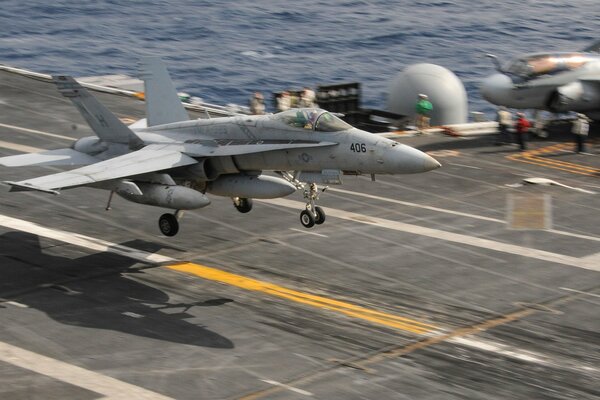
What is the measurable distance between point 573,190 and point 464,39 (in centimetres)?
6782

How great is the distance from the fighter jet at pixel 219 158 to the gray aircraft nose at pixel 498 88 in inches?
845

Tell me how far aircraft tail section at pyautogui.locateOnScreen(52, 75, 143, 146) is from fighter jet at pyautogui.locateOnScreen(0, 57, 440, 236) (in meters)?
0.03

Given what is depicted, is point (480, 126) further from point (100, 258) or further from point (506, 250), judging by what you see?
point (100, 258)

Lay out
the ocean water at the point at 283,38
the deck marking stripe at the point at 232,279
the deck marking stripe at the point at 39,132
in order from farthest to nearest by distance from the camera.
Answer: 1. the ocean water at the point at 283,38
2. the deck marking stripe at the point at 39,132
3. the deck marking stripe at the point at 232,279

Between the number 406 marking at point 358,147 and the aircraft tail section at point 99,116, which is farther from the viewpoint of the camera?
the aircraft tail section at point 99,116

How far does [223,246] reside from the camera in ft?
107

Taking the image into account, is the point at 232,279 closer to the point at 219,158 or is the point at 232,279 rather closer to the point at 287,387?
the point at 219,158

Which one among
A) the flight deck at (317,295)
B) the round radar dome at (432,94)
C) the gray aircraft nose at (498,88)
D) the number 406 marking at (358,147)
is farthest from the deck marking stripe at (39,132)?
the number 406 marking at (358,147)

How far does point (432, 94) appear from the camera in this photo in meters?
53.4

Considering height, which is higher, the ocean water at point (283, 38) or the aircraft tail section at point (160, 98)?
the aircraft tail section at point (160, 98)

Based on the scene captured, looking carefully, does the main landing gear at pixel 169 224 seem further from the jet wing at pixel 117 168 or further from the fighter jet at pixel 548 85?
the fighter jet at pixel 548 85

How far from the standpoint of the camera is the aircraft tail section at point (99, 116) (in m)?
32.0

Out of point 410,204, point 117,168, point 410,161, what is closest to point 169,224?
point 117,168

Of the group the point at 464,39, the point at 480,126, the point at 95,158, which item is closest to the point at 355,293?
the point at 95,158
